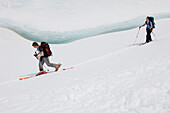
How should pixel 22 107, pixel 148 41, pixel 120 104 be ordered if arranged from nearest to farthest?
pixel 120 104, pixel 22 107, pixel 148 41

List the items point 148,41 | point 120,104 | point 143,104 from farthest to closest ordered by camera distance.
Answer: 1. point 148,41
2. point 120,104
3. point 143,104

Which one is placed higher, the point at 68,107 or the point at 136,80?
the point at 136,80

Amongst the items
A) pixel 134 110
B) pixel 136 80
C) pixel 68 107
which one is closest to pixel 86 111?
pixel 68 107

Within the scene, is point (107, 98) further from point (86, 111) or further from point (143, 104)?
point (143, 104)

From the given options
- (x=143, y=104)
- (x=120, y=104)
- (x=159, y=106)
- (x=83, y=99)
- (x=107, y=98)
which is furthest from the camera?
(x=83, y=99)

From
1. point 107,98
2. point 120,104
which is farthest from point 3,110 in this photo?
point 120,104

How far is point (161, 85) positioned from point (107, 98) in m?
1.04

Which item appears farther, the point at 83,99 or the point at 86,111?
the point at 83,99

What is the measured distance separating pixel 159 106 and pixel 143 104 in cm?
25

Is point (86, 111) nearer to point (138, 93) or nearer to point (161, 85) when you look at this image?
point (138, 93)

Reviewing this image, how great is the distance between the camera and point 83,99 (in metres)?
3.37

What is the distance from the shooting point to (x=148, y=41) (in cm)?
1084

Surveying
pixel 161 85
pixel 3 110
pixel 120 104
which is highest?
pixel 161 85

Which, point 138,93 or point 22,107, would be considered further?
point 22,107
